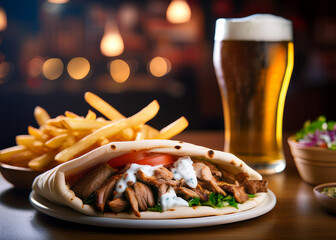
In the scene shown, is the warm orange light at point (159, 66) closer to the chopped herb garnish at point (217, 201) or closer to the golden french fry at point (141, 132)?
the golden french fry at point (141, 132)

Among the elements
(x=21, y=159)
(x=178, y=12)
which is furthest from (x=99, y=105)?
(x=178, y=12)

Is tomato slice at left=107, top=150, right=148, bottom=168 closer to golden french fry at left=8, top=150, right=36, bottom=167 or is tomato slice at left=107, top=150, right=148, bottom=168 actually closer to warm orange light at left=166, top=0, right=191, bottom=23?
golden french fry at left=8, top=150, right=36, bottom=167

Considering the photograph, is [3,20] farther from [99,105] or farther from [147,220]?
[147,220]

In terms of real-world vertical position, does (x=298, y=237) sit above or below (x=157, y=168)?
below

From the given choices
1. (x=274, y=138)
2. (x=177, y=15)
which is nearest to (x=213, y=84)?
(x=177, y=15)

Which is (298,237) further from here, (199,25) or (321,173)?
(199,25)

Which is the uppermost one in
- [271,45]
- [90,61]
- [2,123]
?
[271,45]

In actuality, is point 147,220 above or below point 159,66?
above
